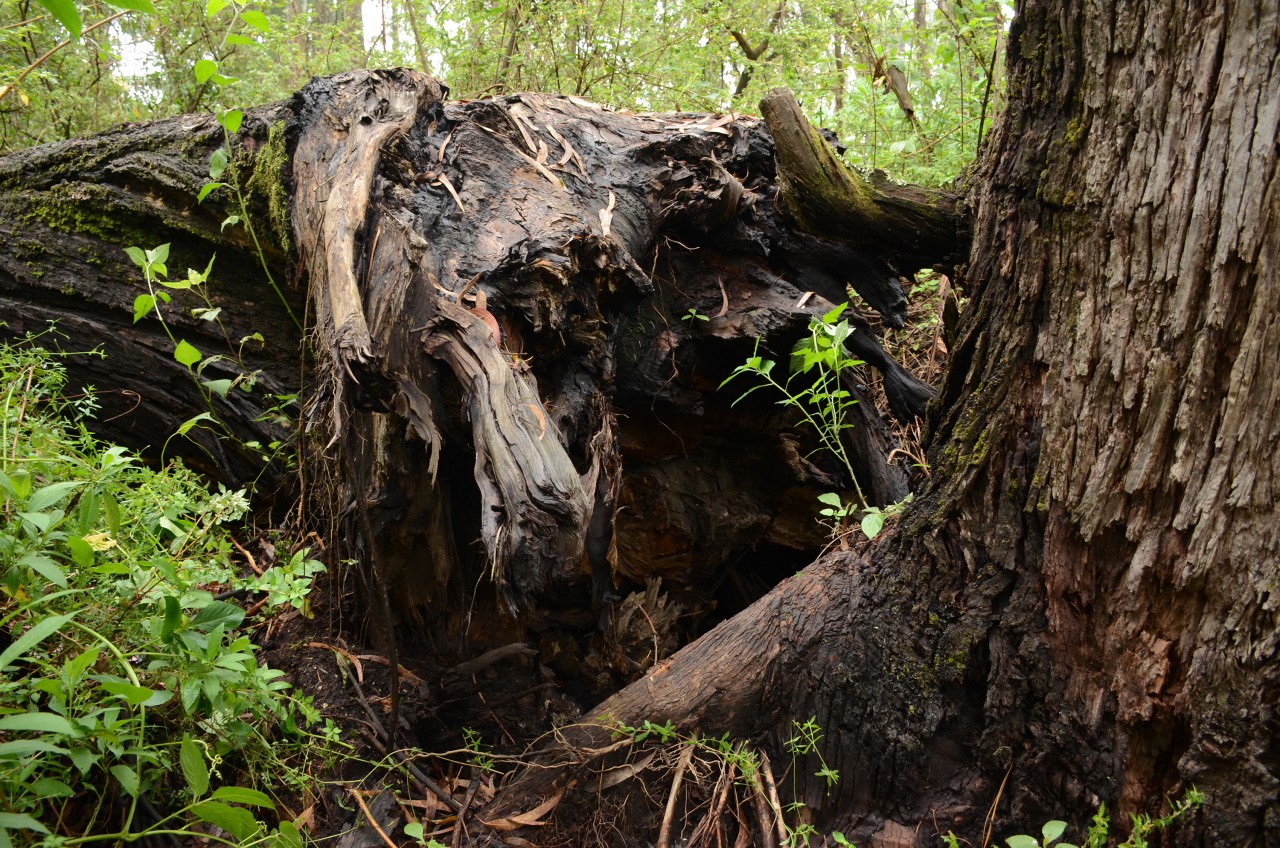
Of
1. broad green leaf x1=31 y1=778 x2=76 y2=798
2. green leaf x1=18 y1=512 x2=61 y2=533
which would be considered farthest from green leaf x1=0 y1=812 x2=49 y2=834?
green leaf x1=18 y1=512 x2=61 y2=533

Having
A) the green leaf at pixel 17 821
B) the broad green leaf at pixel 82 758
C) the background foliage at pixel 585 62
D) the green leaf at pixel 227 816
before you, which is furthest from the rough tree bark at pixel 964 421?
the background foliage at pixel 585 62

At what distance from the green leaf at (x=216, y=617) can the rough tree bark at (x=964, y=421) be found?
1.52ft

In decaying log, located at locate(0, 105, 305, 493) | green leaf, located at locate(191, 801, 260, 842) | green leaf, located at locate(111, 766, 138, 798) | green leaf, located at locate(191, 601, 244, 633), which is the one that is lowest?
green leaf, located at locate(191, 801, 260, 842)

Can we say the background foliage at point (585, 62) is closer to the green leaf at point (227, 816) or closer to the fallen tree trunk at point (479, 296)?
the fallen tree trunk at point (479, 296)

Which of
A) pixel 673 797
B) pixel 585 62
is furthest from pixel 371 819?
pixel 585 62

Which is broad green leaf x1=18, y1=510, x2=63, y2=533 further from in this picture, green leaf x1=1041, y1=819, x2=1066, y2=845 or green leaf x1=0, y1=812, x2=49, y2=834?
green leaf x1=1041, y1=819, x2=1066, y2=845

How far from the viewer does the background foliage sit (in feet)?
17.0

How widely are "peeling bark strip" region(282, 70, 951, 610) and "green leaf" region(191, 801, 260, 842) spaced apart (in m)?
0.70

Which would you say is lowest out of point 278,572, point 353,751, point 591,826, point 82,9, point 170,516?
point 591,826

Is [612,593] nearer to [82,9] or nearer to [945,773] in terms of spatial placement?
[945,773]

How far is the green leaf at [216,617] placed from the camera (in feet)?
6.45

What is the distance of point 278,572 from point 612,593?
3.23 ft

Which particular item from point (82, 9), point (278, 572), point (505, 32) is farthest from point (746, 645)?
point (82, 9)

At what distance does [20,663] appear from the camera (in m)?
1.98
